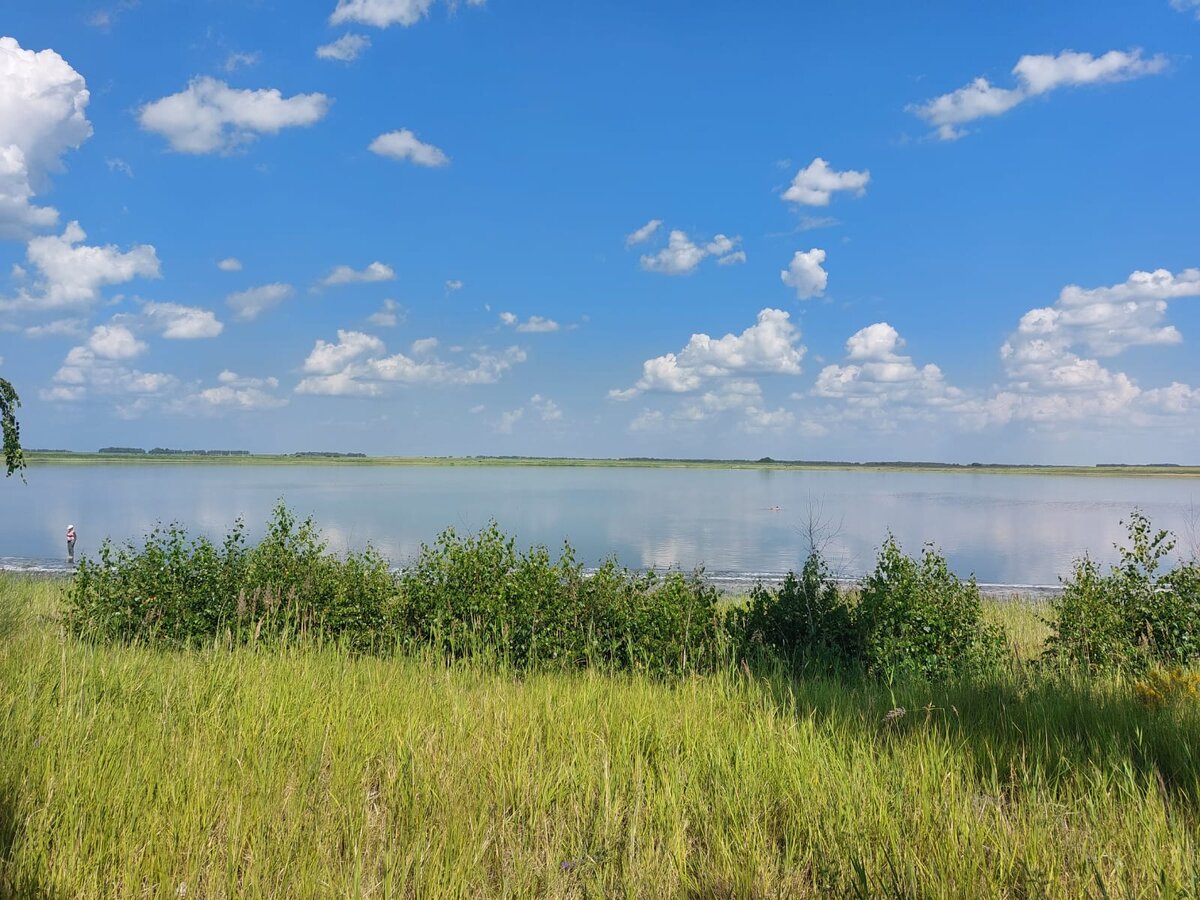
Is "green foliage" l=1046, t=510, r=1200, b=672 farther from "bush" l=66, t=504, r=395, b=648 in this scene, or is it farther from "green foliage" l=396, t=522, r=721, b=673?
"bush" l=66, t=504, r=395, b=648

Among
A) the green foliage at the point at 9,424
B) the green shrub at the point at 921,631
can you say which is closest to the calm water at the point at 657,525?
the green foliage at the point at 9,424

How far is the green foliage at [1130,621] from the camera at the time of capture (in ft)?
29.5

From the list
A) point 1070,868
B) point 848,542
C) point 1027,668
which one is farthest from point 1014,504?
point 1070,868

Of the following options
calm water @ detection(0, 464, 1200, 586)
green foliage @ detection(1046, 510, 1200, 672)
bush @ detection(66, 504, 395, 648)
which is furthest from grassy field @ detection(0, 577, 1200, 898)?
calm water @ detection(0, 464, 1200, 586)

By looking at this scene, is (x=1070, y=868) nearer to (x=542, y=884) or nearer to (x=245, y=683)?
(x=542, y=884)

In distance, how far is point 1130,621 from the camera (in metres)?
9.41

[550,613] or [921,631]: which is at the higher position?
[550,613]

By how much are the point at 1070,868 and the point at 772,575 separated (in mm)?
22420

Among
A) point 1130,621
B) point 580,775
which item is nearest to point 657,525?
point 1130,621

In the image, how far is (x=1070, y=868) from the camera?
3.37 m

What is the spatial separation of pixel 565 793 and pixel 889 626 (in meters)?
5.71

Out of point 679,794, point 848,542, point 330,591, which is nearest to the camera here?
point 679,794

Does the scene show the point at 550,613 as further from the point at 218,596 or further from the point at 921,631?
the point at 921,631

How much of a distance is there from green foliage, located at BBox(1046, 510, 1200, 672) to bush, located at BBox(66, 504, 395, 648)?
8046 mm
